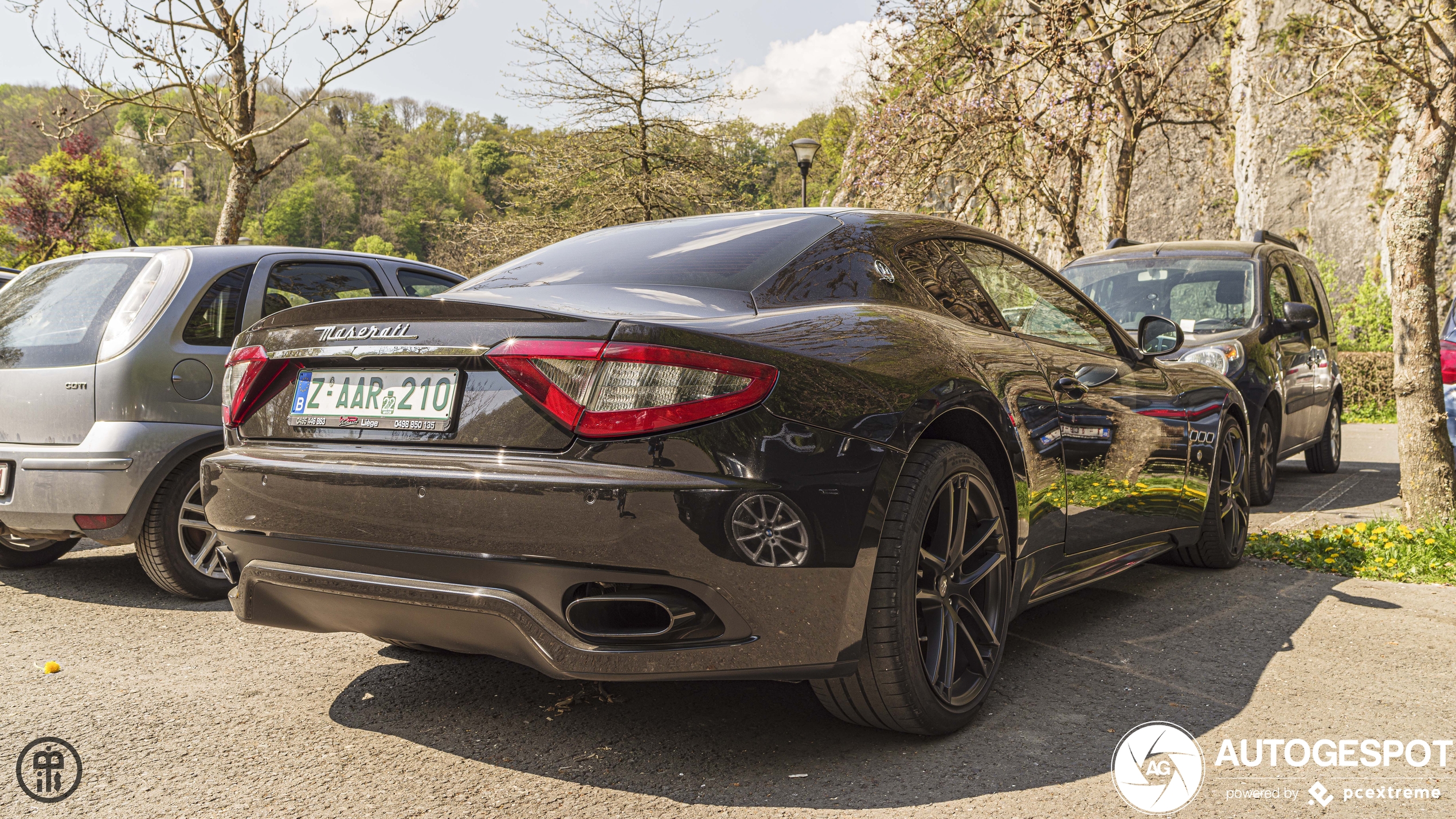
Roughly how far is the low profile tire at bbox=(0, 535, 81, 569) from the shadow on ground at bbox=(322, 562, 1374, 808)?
9.30 ft

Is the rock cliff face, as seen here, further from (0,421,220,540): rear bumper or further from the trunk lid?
the trunk lid

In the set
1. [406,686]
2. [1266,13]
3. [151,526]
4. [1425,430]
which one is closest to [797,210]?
[406,686]

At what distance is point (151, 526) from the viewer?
4.59m

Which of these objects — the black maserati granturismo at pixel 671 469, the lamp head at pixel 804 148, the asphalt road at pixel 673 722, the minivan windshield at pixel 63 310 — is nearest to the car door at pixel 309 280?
the minivan windshield at pixel 63 310

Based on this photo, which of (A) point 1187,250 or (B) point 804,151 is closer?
(A) point 1187,250

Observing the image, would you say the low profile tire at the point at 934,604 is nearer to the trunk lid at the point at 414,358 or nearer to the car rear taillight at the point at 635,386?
the car rear taillight at the point at 635,386

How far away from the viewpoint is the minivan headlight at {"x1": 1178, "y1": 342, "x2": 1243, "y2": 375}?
7.05 m

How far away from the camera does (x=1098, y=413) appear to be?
12.2 ft

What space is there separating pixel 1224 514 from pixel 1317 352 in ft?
14.8

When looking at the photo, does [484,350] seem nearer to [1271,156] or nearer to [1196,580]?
[1196,580]

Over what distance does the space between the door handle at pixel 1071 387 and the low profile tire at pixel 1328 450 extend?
22.1 ft

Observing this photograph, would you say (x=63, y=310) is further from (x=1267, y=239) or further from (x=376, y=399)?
(x=1267, y=239)

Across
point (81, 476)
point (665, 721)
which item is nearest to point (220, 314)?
point (81, 476)

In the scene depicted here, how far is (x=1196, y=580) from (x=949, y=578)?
256cm
